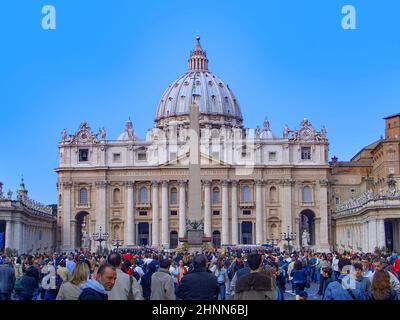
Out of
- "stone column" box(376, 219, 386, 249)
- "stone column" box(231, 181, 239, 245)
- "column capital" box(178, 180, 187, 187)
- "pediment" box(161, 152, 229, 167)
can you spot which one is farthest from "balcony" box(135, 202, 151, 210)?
"stone column" box(376, 219, 386, 249)

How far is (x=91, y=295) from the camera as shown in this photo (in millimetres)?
7895

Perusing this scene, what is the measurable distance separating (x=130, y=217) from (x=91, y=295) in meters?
80.7

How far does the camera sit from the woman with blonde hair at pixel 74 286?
345 inches

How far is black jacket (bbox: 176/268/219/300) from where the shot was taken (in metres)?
9.45

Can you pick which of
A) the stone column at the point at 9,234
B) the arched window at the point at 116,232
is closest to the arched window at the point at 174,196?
the arched window at the point at 116,232

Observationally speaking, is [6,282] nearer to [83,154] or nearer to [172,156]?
[172,156]

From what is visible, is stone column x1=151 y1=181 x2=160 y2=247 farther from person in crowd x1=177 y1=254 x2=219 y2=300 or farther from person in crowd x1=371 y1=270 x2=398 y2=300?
person in crowd x1=371 y1=270 x2=398 y2=300

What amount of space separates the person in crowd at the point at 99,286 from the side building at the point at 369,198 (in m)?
50.3

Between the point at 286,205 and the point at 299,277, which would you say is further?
the point at 286,205

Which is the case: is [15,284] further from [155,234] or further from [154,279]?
[155,234]

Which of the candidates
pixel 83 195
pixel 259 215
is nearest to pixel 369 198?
pixel 259 215

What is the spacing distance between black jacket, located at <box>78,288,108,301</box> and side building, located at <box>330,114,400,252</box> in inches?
2013
